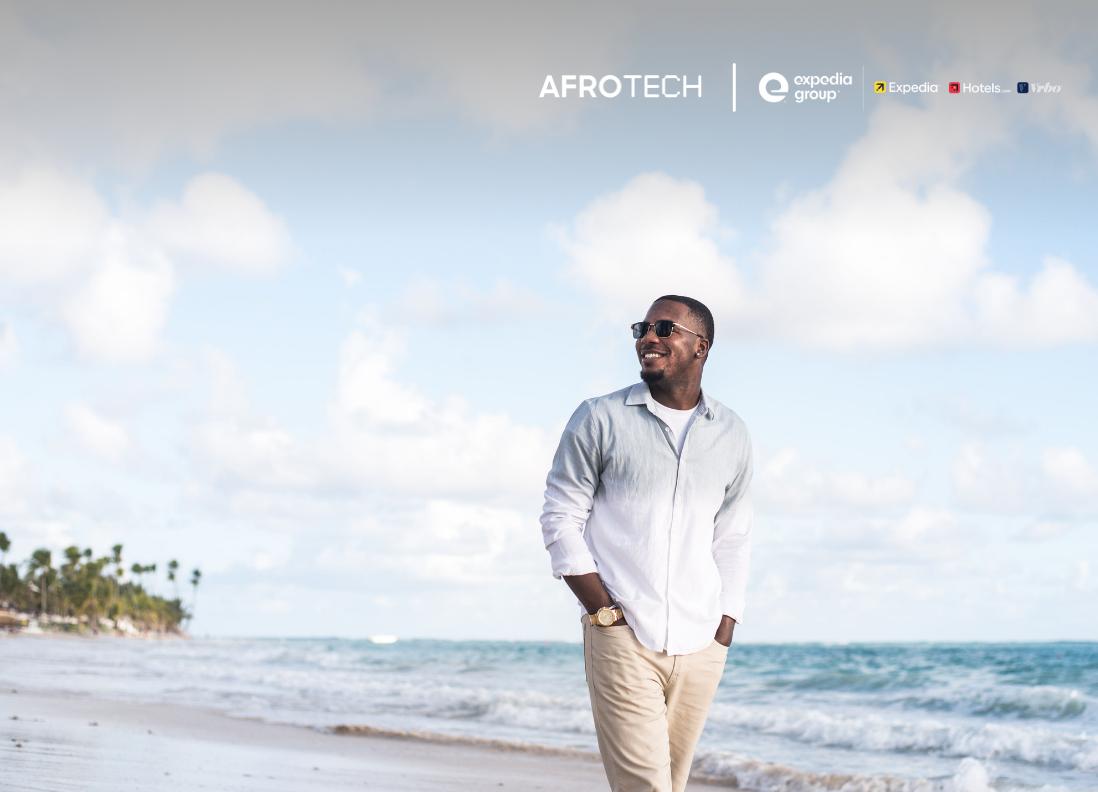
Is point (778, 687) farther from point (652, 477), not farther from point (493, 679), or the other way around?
point (652, 477)

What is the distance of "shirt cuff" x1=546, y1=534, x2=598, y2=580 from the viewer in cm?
309

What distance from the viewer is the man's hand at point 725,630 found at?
3.31 meters

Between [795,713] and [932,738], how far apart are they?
2556 mm

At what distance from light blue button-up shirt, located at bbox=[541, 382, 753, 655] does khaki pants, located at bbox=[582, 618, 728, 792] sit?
0.16 ft

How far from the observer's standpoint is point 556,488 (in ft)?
10.4

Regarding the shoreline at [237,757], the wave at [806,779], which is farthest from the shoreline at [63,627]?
the wave at [806,779]

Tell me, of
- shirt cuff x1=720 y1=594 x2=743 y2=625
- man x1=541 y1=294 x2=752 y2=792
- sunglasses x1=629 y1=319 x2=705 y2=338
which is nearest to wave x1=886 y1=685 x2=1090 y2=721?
shirt cuff x1=720 y1=594 x2=743 y2=625

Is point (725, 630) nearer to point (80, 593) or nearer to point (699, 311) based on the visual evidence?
point (699, 311)

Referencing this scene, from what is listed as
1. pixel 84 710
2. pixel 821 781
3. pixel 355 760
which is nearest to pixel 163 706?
pixel 84 710

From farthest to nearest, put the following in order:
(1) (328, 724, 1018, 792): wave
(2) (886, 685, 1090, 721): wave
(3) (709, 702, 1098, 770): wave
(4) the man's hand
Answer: (2) (886, 685, 1090, 721): wave → (3) (709, 702, 1098, 770): wave → (1) (328, 724, 1018, 792): wave → (4) the man's hand

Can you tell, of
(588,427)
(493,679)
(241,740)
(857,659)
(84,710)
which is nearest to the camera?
(588,427)

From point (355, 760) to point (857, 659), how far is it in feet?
79.9

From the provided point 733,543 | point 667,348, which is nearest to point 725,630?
point 733,543

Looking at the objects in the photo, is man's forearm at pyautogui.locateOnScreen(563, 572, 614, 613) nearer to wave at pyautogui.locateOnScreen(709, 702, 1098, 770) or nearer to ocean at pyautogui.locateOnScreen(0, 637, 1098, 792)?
ocean at pyautogui.locateOnScreen(0, 637, 1098, 792)
